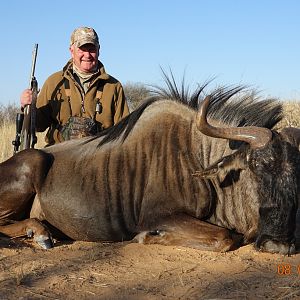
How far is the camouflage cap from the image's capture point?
7320 mm

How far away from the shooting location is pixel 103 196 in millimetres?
5312

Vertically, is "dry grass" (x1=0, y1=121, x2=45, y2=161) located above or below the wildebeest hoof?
below

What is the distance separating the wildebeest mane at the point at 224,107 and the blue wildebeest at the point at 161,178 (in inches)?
0.4

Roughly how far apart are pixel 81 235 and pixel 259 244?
184cm

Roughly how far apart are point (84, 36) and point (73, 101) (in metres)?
0.94

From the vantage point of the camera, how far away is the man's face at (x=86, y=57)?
7344mm

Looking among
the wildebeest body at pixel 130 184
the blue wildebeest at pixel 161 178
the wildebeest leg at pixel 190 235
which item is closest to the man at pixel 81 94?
the blue wildebeest at pixel 161 178

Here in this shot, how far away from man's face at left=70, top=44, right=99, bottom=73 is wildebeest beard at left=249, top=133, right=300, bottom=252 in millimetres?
3460

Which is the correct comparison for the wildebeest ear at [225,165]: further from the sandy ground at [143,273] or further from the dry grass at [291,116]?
the dry grass at [291,116]
